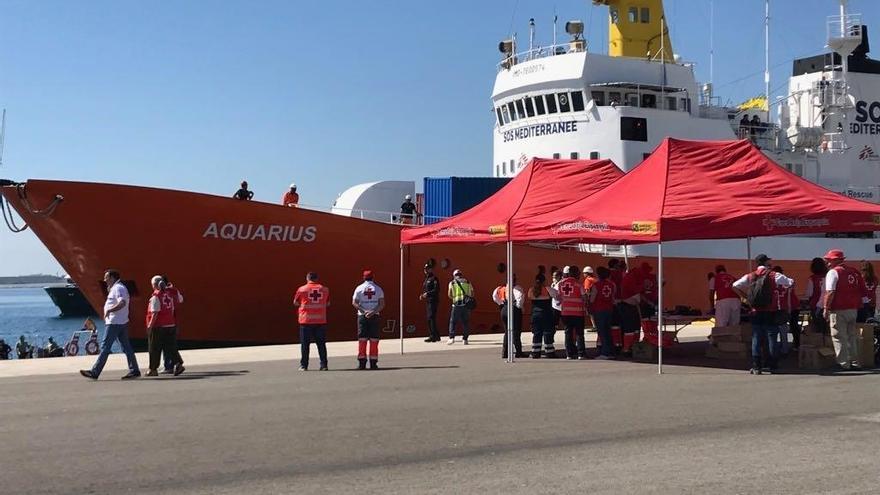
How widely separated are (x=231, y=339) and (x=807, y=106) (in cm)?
1932

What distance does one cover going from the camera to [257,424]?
830 centimetres

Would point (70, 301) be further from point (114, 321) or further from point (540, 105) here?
point (114, 321)

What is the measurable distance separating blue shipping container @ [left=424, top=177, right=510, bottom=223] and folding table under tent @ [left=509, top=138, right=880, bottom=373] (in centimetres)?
859

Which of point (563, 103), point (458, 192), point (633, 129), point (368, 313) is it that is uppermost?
point (563, 103)

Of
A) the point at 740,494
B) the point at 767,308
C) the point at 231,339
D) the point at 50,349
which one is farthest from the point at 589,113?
the point at 740,494

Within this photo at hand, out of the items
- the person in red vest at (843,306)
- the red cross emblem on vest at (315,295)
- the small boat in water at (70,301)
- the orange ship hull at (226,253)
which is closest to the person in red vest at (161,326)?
the red cross emblem on vest at (315,295)

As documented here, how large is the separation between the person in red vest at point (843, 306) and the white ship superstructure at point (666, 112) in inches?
420

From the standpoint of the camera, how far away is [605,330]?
14.1m

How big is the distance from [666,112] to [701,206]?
12699 millimetres

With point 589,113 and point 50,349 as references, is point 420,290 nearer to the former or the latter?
point 589,113

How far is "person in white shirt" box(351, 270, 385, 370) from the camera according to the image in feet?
41.9

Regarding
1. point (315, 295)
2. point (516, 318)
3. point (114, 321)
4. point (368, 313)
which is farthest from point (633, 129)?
point (114, 321)

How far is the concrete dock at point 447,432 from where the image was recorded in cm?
600

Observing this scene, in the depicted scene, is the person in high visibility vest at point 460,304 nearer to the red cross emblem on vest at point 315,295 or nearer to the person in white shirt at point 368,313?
the person in white shirt at point 368,313
